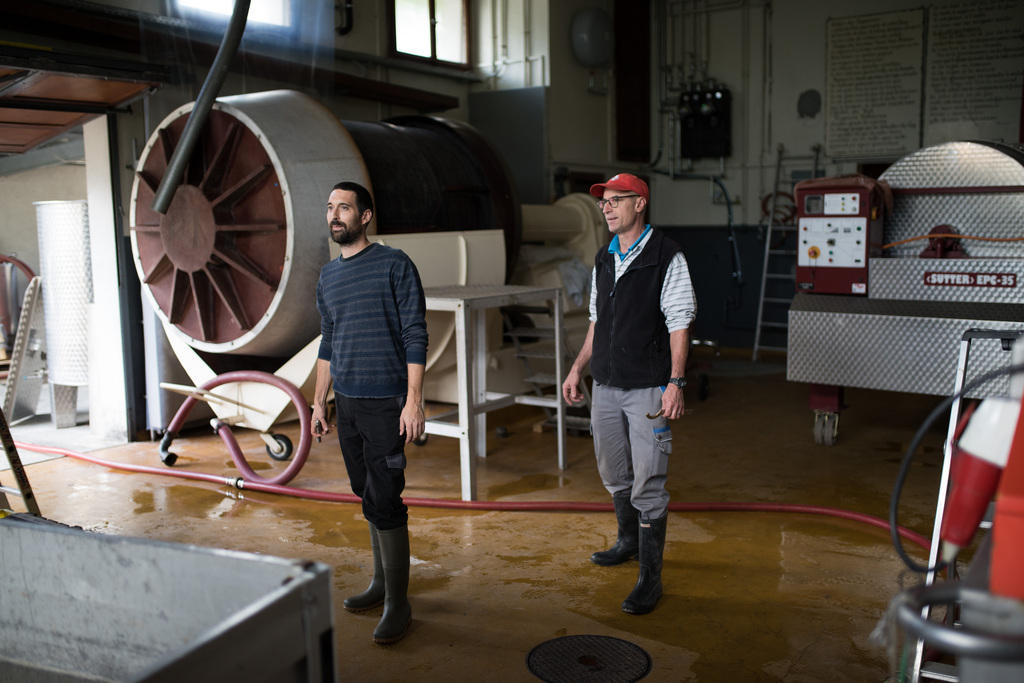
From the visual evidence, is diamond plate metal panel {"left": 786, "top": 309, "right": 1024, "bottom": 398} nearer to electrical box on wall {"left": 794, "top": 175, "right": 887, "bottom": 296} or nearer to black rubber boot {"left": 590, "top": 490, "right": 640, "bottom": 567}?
electrical box on wall {"left": 794, "top": 175, "right": 887, "bottom": 296}

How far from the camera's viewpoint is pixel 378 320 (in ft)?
11.0

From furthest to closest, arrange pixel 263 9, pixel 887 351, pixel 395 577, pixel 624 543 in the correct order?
pixel 263 9, pixel 887 351, pixel 624 543, pixel 395 577

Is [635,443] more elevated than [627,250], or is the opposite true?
[627,250]

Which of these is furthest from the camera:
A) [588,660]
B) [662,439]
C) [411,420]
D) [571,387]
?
[571,387]

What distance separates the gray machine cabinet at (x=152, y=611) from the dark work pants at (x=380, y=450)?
1453 mm

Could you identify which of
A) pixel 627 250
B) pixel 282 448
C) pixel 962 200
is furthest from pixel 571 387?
pixel 962 200

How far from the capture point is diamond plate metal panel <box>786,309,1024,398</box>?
209 inches

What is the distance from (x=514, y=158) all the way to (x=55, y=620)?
319 inches

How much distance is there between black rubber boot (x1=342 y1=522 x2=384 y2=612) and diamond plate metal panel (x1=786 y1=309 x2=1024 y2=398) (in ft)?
11.2

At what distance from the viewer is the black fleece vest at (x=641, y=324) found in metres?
3.54

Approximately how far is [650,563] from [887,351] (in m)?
2.86

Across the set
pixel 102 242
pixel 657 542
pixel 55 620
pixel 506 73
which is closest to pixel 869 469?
pixel 657 542

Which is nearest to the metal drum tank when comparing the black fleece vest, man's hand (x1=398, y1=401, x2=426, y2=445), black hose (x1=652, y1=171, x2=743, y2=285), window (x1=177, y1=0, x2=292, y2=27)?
window (x1=177, y1=0, x2=292, y2=27)

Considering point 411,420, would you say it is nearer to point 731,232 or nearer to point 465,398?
point 465,398
